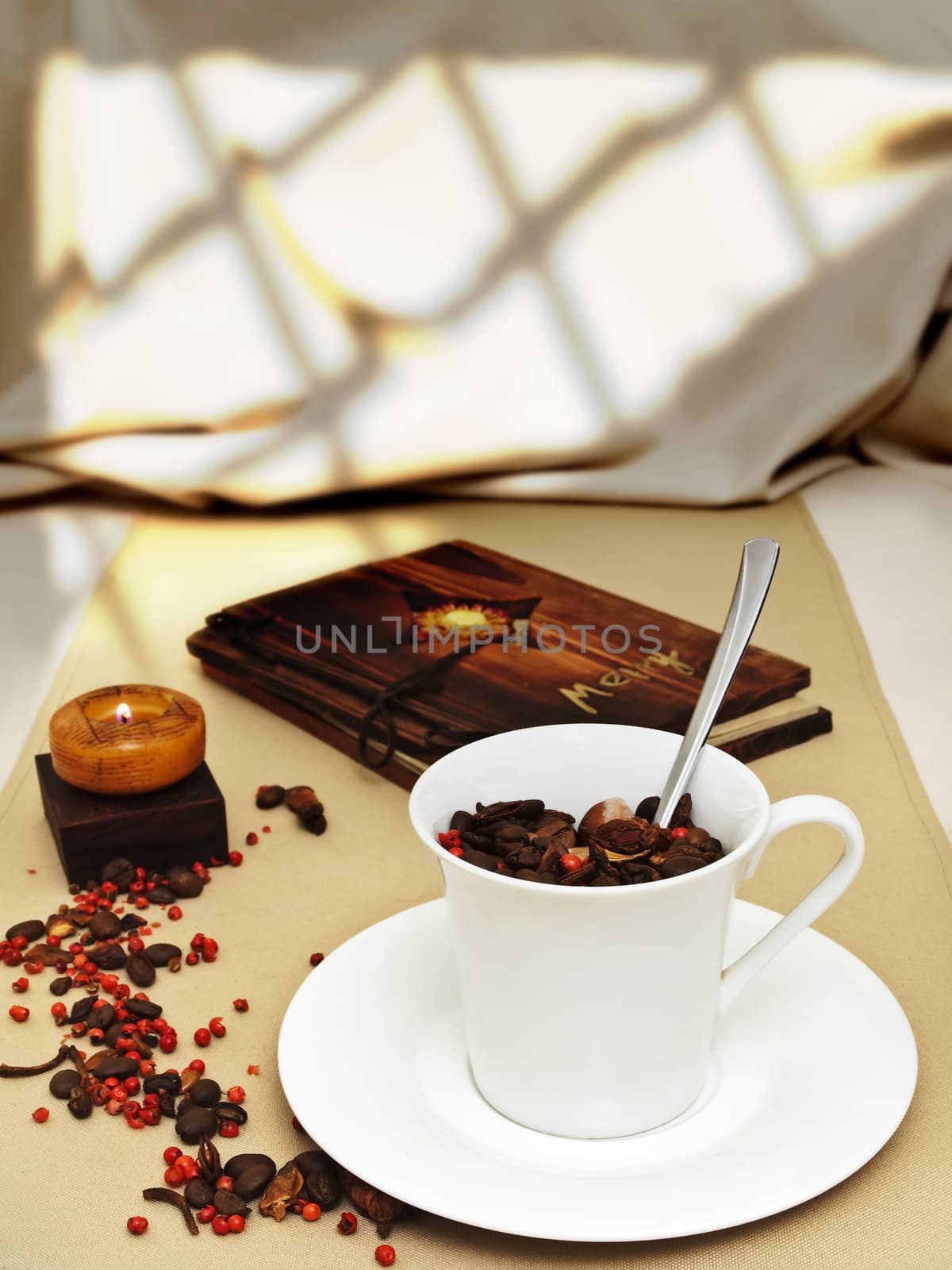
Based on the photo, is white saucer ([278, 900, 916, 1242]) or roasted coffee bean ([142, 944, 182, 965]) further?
roasted coffee bean ([142, 944, 182, 965])

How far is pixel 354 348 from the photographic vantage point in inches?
60.9

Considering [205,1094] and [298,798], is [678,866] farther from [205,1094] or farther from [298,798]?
[298,798]

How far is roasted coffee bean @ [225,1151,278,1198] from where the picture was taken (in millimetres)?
553

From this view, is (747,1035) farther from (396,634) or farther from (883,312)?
(883,312)

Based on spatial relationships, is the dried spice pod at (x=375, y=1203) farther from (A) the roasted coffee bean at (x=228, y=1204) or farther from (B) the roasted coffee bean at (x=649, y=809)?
(B) the roasted coffee bean at (x=649, y=809)

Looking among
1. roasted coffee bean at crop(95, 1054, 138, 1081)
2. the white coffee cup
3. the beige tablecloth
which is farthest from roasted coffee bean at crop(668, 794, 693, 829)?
roasted coffee bean at crop(95, 1054, 138, 1081)

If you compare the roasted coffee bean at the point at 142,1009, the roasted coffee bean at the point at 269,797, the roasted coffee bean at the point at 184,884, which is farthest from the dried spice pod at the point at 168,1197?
the roasted coffee bean at the point at 269,797

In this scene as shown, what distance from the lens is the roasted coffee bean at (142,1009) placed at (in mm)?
660

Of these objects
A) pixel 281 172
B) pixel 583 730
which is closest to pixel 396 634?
pixel 583 730

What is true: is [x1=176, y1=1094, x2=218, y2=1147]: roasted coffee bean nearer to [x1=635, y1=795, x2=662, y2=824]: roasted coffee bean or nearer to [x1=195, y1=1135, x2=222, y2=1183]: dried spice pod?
[x1=195, y1=1135, x2=222, y2=1183]: dried spice pod

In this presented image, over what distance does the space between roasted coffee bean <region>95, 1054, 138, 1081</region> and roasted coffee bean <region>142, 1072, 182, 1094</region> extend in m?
0.01

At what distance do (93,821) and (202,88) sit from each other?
100cm

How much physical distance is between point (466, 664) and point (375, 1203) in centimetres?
48

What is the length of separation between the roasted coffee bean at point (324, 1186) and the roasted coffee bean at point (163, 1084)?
0.30 ft
